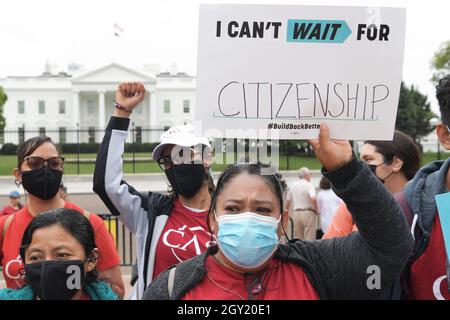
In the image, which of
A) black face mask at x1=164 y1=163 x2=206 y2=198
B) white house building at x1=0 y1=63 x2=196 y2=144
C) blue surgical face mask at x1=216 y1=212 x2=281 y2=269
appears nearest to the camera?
blue surgical face mask at x1=216 y1=212 x2=281 y2=269

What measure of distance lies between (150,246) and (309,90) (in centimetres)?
146

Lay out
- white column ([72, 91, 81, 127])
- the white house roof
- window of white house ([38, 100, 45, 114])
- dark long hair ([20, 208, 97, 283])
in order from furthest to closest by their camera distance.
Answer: window of white house ([38, 100, 45, 114]), white column ([72, 91, 81, 127]), the white house roof, dark long hair ([20, 208, 97, 283])

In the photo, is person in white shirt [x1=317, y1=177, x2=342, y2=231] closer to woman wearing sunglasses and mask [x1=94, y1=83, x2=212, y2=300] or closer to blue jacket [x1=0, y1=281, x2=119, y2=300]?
woman wearing sunglasses and mask [x1=94, y1=83, x2=212, y2=300]

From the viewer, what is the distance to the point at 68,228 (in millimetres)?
2418

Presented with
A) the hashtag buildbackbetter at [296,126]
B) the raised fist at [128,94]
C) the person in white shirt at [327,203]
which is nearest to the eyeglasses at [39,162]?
the raised fist at [128,94]

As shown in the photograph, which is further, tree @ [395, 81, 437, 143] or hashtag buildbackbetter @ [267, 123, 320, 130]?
tree @ [395, 81, 437, 143]

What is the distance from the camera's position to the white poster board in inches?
82.2

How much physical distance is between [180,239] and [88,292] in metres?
0.79

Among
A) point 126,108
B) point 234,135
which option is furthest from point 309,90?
point 126,108

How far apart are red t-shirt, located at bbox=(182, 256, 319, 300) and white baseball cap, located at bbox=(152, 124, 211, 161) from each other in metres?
1.37

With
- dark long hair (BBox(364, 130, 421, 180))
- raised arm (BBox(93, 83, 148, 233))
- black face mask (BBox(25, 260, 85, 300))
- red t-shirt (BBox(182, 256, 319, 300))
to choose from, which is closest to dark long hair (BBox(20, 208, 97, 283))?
black face mask (BBox(25, 260, 85, 300))

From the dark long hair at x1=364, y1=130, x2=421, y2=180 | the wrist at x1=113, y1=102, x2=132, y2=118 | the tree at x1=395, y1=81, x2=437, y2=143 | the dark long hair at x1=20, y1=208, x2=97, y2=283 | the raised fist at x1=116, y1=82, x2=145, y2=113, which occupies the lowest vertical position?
the dark long hair at x1=20, y1=208, x2=97, y2=283

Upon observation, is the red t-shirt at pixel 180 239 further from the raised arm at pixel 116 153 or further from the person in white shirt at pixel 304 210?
the person in white shirt at pixel 304 210

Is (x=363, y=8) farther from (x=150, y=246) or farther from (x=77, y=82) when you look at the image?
(x=77, y=82)
